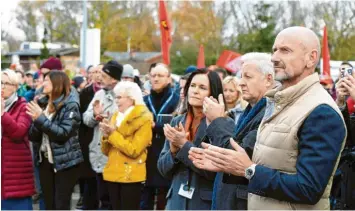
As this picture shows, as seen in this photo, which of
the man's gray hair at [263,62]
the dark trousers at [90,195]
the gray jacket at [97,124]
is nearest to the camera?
the man's gray hair at [263,62]

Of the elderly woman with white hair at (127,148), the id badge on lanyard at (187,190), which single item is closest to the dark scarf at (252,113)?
the id badge on lanyard at (187,190)

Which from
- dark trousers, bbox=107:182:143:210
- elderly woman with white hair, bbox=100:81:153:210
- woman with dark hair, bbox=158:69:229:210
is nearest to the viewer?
woman with dark hair, bbox=158:69:229:210

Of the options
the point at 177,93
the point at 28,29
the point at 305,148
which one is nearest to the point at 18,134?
the point at 177,93

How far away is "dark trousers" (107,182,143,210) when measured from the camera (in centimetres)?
670

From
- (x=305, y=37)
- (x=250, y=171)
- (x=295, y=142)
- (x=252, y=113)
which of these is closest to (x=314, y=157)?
(x=295, y=142)

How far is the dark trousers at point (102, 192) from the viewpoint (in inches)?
313

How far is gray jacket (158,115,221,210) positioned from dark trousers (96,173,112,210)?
3030mm

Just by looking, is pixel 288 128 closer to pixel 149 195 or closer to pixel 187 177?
pixel 187 177

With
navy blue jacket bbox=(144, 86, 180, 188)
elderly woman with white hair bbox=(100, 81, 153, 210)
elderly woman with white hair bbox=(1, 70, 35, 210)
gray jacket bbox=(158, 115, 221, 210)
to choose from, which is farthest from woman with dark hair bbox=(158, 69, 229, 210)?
navy blue jacket bbox=(144, 86, 180, 188)

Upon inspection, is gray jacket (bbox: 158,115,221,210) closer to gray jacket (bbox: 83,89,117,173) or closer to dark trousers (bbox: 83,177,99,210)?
gray jacket (bbox: 83,89,117,173)

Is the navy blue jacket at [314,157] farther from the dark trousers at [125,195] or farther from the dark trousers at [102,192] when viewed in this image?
the dark trousers at [102,192]

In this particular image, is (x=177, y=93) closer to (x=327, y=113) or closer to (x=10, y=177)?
(x=10, y=177)

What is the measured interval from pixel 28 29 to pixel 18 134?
39.6m

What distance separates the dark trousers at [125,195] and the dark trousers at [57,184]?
524 mm
